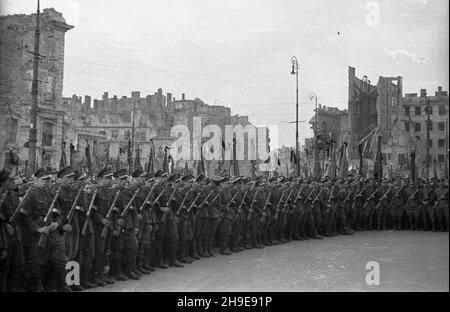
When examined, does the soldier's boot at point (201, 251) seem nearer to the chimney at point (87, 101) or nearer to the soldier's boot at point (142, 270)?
the soldier's boot at point (142, 270)

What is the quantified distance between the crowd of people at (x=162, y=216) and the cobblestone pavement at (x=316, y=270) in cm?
52

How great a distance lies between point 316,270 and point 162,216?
314 cm

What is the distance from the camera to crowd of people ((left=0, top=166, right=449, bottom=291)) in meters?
7.04

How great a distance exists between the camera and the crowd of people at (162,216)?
704 centimetres

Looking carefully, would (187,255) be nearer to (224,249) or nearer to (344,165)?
(224,249)

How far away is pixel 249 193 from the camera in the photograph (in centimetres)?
1245

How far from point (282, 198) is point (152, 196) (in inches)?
198

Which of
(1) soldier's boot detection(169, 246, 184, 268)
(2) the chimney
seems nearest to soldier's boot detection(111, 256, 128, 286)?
(1) soldier's boot detection(169, 246, 184, 268)

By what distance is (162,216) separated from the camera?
9.57 meters

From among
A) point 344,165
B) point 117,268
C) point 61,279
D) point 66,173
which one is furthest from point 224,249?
point 344,165

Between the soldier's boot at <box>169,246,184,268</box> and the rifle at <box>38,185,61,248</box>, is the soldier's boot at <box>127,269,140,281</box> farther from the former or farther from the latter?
the rifle at <box>38,185,61,248</box>
